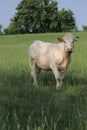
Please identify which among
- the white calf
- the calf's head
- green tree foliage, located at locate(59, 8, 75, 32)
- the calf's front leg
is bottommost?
green tree foliage, located at locate(59, 8, 75, 32)

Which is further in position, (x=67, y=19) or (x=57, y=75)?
(x=67, y=19)

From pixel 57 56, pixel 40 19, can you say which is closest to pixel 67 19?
pixel 40 19

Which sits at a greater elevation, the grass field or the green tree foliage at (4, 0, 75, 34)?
the grass field

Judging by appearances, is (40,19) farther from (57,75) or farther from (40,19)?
(57,75)

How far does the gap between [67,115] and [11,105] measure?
1.00 metres

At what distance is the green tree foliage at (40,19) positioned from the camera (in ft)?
271

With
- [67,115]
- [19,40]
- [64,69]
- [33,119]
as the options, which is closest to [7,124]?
[33,119]

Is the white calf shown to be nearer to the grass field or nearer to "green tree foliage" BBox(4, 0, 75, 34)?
the grass field

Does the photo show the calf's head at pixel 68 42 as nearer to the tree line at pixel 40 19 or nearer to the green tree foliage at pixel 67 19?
the tree line at pixel 40 19

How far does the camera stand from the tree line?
82.8 meters

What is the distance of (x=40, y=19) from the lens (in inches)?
3282

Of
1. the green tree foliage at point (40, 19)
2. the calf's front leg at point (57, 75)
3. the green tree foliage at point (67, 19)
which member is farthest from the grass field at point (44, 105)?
the green tree foliage at point (67, 19)

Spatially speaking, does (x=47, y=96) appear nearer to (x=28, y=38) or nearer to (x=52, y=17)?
(x=28, y=38)

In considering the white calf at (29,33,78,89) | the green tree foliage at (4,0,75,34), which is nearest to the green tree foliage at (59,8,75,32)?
the green tree foliage at (4,0,75,34)
